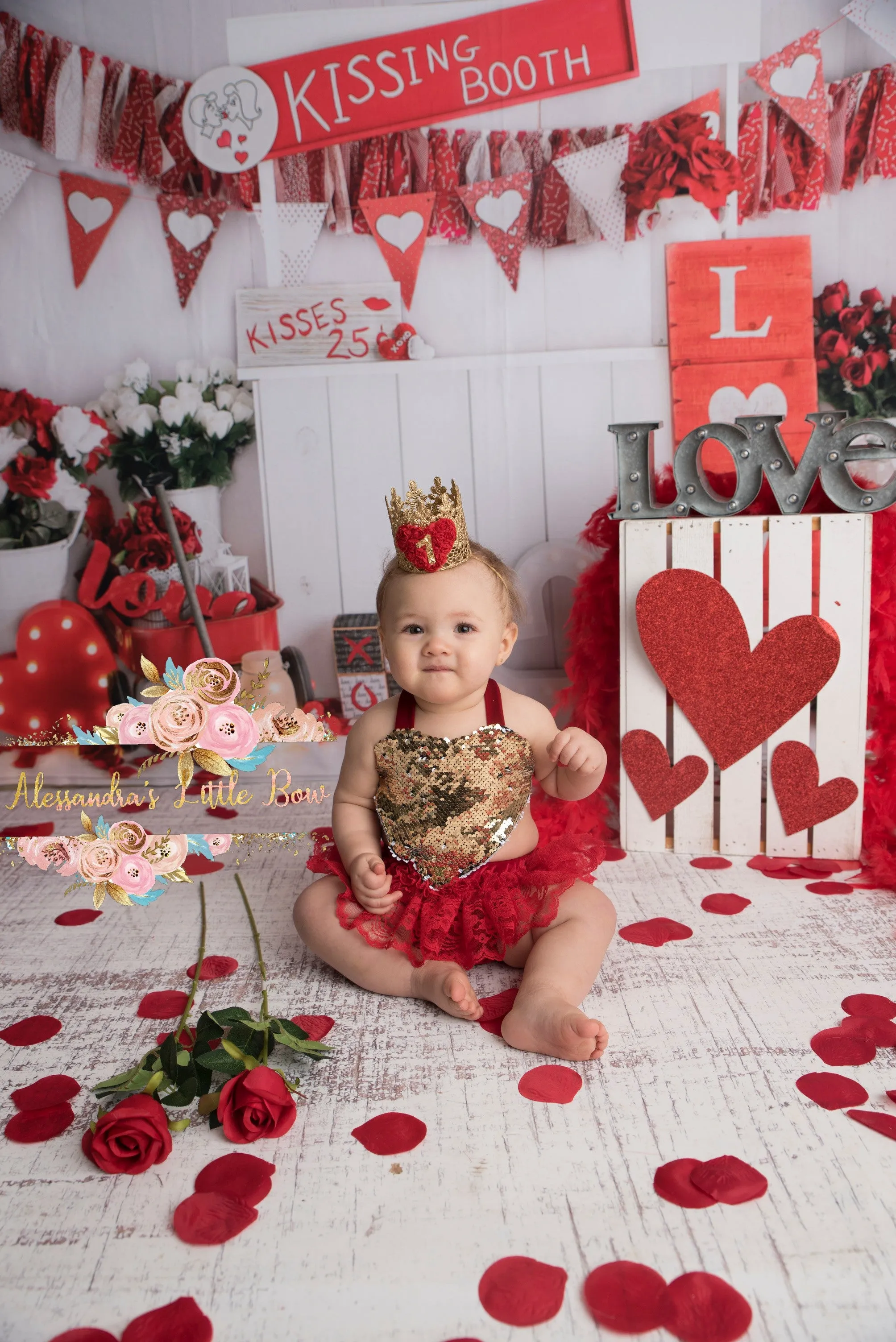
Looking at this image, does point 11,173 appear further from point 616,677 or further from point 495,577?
point 616,677

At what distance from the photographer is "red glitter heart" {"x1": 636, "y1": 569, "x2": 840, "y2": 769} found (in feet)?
5.28

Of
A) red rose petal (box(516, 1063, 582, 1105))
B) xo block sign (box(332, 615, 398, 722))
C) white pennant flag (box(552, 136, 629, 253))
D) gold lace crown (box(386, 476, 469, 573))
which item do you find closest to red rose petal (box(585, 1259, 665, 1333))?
red rose petal (box(516, 1063, 582, 1105))

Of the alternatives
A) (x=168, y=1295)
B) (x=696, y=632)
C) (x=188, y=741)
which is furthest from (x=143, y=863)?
(x=696, y=632)

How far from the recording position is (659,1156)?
966 millimetres

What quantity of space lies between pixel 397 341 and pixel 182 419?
46 cm

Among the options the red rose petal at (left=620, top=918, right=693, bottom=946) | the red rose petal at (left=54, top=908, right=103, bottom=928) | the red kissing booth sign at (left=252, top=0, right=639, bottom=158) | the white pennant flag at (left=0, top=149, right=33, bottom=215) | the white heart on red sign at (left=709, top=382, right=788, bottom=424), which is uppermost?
the red kissing booth sign at (left=252, top=0, right=639, bottom=158)

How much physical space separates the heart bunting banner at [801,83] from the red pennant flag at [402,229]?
2.09 feet

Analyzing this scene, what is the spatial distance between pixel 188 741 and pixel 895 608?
1.11 m

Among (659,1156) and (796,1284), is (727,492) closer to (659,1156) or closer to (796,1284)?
(659,1156)

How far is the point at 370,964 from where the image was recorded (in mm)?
1293

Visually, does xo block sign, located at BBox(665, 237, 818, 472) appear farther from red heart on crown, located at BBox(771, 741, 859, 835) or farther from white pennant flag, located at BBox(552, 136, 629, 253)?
red heart on crown, located at BBox(771, 741, 859, 835)

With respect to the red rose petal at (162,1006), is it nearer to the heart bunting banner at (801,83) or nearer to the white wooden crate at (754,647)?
the white wooden crate at (754,647)

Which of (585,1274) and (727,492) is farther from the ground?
(727,492)

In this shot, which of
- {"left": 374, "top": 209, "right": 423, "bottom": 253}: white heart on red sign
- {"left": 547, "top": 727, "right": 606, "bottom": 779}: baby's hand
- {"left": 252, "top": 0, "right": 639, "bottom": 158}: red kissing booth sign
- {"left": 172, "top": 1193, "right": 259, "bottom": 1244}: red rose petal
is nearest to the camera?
{"left": 172, "top": 1193, "right": 259, "bottom": 1244}: red rose petal
